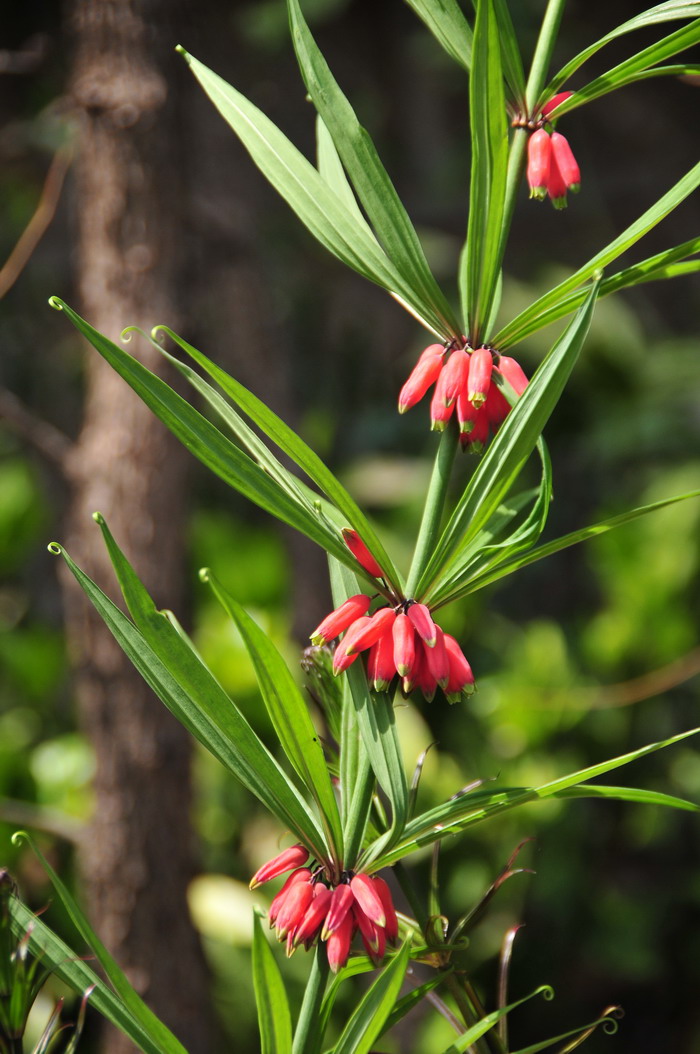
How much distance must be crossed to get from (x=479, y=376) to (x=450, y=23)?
0.17 metres

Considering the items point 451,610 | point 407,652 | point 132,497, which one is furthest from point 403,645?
point 451,610

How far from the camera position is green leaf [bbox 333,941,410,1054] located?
1.22ft

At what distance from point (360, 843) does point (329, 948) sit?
0.04 meters

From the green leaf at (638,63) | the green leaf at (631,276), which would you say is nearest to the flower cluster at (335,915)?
the green leaf at (631,276)

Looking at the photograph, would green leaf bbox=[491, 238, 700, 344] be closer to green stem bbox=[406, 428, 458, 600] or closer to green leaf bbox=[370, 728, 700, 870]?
green stem bbox=[406, 428, 458, 600]

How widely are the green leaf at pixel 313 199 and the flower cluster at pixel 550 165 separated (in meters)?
0.07

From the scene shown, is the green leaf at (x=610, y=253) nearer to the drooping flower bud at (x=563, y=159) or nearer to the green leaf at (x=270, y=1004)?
the drooping flower bud at (x=563, y=159)

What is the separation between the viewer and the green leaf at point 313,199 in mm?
417

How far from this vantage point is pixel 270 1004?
0.41 metres

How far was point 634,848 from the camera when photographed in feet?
9.71

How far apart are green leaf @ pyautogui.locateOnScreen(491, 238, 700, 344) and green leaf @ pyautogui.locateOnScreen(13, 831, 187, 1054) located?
295 mm

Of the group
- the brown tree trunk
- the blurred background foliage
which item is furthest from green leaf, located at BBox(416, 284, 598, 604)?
the brown tree trunk

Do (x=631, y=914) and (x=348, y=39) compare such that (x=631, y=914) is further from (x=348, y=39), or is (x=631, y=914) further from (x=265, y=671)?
(x=348, y=39)

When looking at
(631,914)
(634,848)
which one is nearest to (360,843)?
(631,914)
